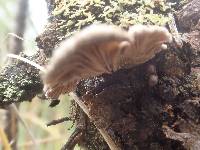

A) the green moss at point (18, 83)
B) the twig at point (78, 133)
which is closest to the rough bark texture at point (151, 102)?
the twig at point (78, 133)

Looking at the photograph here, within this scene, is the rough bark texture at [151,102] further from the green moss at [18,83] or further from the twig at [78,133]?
the green moss at [18,83]

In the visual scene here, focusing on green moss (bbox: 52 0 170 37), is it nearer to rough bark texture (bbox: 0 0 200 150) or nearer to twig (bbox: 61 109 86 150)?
rough bark texture (bbox: 0 0 200 150)

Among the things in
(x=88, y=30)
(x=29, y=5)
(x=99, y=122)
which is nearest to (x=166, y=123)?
(x=99, y=122)

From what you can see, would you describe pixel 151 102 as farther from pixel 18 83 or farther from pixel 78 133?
pixel 18 83

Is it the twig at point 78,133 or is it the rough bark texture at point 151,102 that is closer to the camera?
the rough bark texture at point 151,102

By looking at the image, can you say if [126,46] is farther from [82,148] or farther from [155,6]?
[82,148]

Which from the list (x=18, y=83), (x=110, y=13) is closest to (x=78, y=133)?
(x=18, y=83)

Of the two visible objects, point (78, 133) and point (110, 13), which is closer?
point (110, 13)

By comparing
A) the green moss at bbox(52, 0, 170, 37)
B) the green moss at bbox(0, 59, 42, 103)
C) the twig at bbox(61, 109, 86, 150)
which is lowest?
the twig at bbox(61, 109, 86, 150)

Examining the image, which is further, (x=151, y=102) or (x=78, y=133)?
(x=78, y=133)

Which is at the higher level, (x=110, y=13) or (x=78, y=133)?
(x=110, y=13)

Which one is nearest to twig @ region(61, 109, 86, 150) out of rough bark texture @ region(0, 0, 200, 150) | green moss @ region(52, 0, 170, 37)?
rough bark texture @ region(0, 0, 200, 150)

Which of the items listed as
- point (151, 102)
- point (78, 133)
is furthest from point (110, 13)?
point (78, 133)
